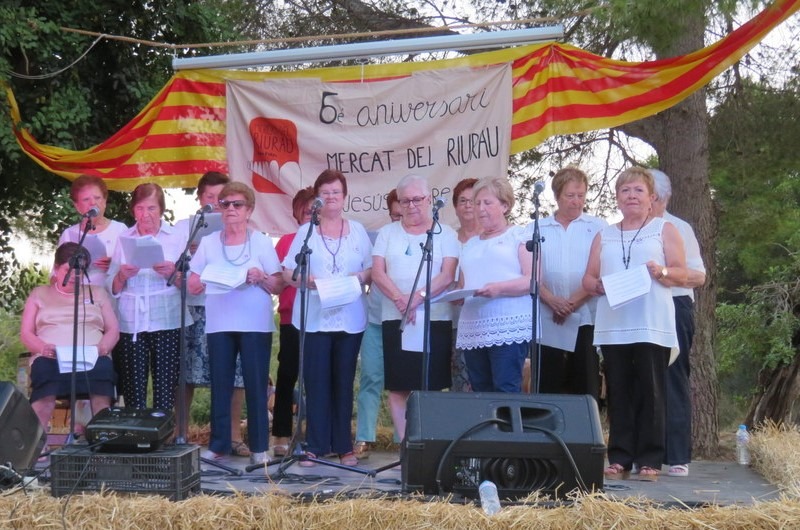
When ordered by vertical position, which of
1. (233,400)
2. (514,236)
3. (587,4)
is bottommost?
(233,400)

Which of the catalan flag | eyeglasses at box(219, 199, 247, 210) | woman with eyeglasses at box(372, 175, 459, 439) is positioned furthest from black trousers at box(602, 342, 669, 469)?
eyeglasses at box(219, 199, 247, 210)

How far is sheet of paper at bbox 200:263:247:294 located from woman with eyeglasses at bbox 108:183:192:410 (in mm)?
451

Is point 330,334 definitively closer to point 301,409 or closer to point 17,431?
point 301,409

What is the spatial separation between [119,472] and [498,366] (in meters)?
2.01

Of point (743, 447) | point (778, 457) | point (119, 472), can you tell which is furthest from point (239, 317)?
point (743, 447)

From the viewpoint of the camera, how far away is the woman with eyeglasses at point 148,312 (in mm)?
5840

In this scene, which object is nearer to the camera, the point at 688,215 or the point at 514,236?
the point at 514,236

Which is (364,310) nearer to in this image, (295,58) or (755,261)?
(295,58)

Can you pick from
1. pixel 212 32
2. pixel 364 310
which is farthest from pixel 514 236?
pixel 212 32

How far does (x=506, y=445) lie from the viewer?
4012 millimetres

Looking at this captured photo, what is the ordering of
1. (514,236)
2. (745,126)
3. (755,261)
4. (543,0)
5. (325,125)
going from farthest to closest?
(755,261) → (745,126) → (325,125) → (543,0) → (514,236)

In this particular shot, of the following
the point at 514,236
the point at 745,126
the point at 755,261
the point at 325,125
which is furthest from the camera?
the point at 755,261

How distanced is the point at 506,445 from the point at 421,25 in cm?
503

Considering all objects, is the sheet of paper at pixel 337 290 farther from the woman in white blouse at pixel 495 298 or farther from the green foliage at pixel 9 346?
the green foliage at pixel 9 346
